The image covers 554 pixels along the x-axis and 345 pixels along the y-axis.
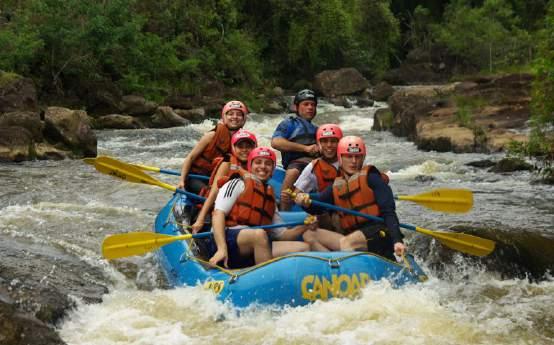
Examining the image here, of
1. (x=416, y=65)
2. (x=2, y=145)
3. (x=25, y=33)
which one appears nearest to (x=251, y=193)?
(x=2, y=145)

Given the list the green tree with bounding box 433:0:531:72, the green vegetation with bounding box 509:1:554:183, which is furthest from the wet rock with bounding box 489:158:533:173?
the green tree with bounding box 433:0:531:72

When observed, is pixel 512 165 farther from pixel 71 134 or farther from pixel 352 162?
pixel 71 134

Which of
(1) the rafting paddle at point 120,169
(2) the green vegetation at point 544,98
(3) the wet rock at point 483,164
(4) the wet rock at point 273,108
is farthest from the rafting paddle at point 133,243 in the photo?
(4) the wet rock at point 273,108

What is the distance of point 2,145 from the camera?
1192 cm

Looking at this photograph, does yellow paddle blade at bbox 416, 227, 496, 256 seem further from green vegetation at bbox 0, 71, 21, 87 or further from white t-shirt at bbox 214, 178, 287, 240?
green vegetation at bbox 0, 71, 21, 87

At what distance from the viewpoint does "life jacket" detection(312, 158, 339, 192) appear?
5723mm

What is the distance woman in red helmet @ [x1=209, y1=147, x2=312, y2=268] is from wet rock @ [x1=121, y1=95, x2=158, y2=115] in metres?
13.8

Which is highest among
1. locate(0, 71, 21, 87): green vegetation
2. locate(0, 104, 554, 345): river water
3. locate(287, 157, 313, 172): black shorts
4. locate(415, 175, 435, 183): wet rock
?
locate(0, 71, 21, 87): green vegetation

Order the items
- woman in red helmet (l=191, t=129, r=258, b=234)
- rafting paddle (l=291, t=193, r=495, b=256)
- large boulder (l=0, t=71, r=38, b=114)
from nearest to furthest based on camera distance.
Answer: rafting paddle (l=291, t=193, r=495, b=256), woman in red helmet (l=191, t=129, r=258, b=234), large boulder (l=0, t=71, r=38, b=114)

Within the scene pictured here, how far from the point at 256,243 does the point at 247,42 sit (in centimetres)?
2176

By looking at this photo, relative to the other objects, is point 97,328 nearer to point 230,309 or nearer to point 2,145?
point 230,309

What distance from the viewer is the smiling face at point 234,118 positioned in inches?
255

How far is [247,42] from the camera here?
2598 centimetres

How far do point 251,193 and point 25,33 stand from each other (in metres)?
13.9
